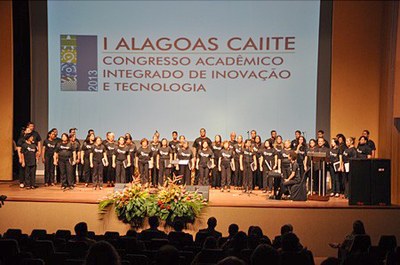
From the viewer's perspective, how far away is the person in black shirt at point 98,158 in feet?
48.8

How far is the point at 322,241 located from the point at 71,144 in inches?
261

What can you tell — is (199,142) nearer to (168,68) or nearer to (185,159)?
(185,159)

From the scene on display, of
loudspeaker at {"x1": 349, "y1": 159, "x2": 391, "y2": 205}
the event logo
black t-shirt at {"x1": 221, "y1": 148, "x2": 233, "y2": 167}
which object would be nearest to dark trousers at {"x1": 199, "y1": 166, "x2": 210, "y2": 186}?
black t-shirt at {"x1": 221, "y1": 148, "x2": 233, "y2": 167}

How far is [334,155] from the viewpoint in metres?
13.8

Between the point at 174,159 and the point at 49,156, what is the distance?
125 inches

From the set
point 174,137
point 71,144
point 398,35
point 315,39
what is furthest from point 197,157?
point 398,35

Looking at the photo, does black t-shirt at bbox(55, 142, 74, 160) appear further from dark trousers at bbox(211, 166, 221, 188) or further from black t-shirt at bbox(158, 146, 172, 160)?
dark trousers at bbox(211, 166, 221, 188)

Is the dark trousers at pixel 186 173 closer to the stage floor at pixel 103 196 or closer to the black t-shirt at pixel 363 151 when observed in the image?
the stage floor at pixel 103 196

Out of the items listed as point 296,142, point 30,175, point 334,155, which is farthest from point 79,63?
point 334,155

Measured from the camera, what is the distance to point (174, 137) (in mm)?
15688

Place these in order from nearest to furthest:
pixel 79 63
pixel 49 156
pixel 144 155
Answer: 1. pixel 49 156
2. pixel 144 155
3. pixel 79 63

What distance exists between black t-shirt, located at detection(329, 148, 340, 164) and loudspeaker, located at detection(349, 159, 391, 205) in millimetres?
1760

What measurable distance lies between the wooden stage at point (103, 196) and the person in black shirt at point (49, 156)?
33 cm

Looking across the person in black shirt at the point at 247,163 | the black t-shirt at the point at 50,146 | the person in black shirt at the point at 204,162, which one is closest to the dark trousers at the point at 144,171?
the person in black shirt at the point at 204,162
